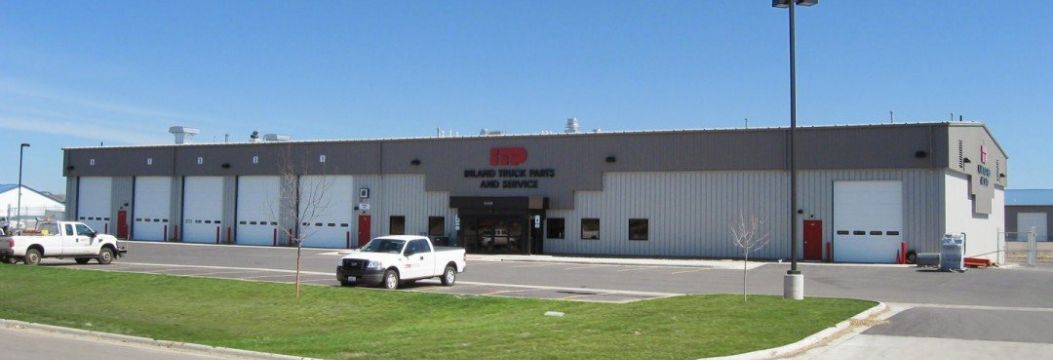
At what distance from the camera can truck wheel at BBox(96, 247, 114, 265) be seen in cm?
3541

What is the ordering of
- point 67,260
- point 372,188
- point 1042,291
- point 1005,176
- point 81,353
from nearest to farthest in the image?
point 81,353 → point 1042,291 → point 67,260 → point 372,188 → point 1005,176

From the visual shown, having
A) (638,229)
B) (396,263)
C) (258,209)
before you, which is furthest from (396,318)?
(258,209)

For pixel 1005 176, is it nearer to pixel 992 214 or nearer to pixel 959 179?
pixel 992 214

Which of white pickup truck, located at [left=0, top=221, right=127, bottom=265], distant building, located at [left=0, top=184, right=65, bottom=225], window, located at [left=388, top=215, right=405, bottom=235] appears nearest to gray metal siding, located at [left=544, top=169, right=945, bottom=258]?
window, located at [left=388, top=215, right=405, bottom=235]

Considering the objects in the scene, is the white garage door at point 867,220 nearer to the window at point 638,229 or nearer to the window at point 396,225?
the window at point 638,229

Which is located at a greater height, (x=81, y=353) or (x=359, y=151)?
(x=359, y=151)

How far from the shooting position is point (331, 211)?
55.7m

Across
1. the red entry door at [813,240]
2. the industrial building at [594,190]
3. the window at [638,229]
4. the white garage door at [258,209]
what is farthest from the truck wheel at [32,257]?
the red entry door at [813,240]

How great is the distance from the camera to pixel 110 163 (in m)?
64.4

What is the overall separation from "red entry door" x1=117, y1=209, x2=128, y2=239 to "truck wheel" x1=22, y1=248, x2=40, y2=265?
3072 centimetres

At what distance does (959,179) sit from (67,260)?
40.1 m

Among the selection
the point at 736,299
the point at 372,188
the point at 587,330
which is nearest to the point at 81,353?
the point at 587,330

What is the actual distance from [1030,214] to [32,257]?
96070 millimetres

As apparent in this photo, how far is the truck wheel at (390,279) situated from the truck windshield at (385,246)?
2.68 feet
